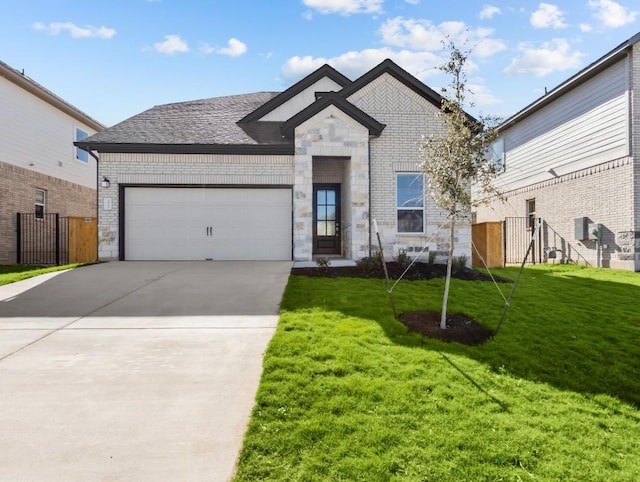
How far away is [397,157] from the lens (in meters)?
11.6

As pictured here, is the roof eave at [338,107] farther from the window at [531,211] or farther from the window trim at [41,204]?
the window trim at [41,204]

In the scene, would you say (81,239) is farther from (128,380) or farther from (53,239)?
(128,380)

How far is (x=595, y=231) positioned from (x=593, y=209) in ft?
3.11

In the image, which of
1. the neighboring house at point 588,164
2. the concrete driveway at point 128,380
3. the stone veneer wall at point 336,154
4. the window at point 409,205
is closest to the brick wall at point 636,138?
the neighboring house at point 588,164

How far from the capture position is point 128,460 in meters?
2.66

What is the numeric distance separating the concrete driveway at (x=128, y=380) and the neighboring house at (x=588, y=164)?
10227 mm

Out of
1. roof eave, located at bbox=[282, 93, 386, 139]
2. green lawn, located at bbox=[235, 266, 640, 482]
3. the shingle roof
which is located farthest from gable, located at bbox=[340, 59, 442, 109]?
green lawn, located at bbox=[235, 266, 640, 482]

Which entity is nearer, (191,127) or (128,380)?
(128,380)

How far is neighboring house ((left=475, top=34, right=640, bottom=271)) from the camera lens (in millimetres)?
11883

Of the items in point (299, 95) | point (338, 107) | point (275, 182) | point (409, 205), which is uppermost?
point (299, 95)

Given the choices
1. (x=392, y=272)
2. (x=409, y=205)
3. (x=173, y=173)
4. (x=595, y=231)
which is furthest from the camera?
(x=595, y=231)

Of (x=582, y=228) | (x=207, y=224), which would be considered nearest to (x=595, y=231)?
(x=582, y=228)

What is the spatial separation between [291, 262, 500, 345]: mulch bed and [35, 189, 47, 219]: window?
13326 millimetres

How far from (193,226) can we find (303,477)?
34.6 feet
